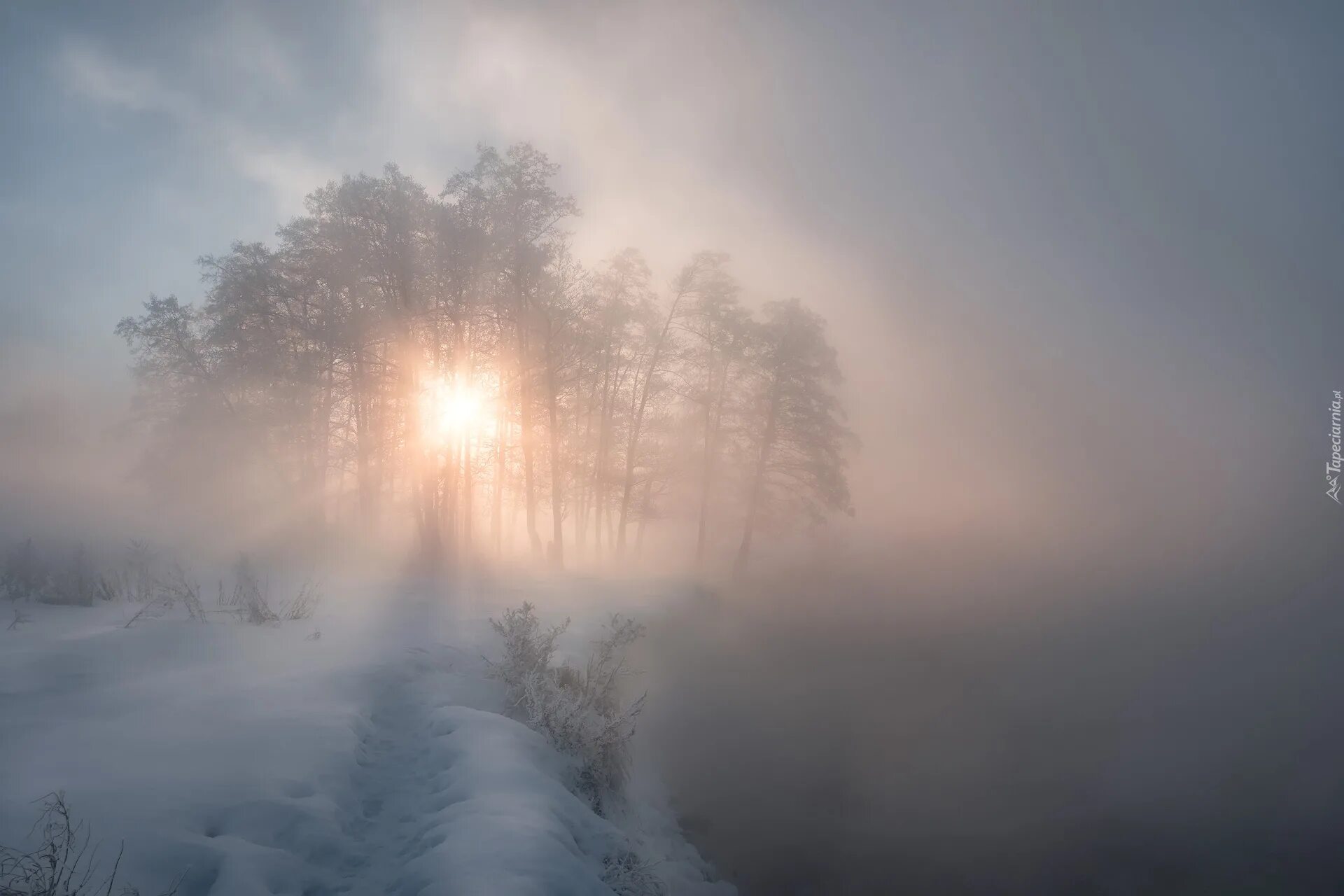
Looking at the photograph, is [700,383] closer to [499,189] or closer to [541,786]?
[499,189]

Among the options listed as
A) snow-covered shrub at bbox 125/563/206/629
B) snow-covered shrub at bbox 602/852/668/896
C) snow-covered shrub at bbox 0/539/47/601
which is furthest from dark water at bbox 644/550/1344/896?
snow-covered shrub at bbox 0/539/47/601

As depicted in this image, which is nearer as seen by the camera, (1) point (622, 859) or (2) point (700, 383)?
(1) point (622, 859)

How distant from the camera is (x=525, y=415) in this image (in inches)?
754

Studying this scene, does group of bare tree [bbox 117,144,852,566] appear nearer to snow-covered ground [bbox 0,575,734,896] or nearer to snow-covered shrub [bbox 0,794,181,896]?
snow-covered ground [bbox 0,575,734,896]

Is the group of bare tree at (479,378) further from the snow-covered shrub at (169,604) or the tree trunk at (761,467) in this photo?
the snow-covered shrub at (169,604)

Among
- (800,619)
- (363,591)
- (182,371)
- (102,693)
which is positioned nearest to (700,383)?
(800,619)

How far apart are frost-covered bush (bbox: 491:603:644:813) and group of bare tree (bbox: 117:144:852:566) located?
899cm

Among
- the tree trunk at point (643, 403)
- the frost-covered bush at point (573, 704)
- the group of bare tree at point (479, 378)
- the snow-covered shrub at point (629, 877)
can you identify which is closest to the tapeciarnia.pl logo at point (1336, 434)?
the group of bare tree at point (479, 378)

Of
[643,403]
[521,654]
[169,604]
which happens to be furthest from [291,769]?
[643,403]

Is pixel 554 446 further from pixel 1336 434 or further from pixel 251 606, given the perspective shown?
pixel 1336 434

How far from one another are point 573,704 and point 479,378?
46.4 feet

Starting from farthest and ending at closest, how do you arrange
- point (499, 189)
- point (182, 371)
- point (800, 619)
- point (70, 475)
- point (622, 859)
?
point (70, 475) → point (182, 371) → point (800, 619) → point (499, 189) → point (622, 859)

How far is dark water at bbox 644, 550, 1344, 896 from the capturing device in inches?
348

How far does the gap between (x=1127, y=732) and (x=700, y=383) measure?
17.0 meters
